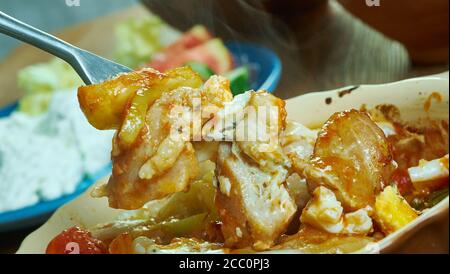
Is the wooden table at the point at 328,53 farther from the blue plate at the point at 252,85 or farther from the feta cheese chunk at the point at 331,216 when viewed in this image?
the feta cheese chunk at the point at 331,216

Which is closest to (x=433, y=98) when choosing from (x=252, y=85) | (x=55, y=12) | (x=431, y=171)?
(x=431, y=171)

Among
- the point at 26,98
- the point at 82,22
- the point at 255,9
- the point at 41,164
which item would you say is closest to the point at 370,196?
the point at 255,9

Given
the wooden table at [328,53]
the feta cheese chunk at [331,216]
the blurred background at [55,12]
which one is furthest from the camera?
the blurred background at [55,12]

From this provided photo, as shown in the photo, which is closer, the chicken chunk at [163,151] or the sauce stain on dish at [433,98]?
the chicken chunk at [163,151]

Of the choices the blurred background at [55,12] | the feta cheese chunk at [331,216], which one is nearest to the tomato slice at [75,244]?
the feta cheese chunk at [331,216]

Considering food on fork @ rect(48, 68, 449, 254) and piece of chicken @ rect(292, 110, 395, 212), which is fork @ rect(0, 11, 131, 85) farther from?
piece of chicken @ rect(292, 110, 395, 212)
